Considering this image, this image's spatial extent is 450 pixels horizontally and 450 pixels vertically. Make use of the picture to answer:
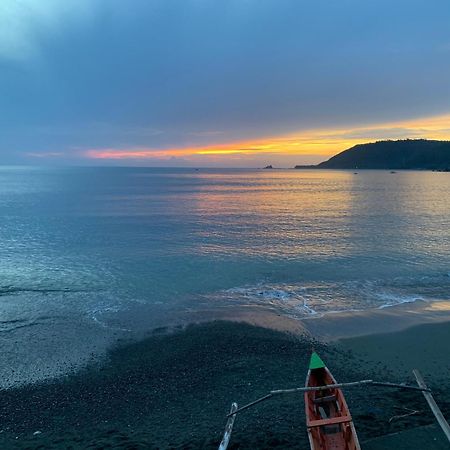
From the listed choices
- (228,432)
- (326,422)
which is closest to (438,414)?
(326,422)

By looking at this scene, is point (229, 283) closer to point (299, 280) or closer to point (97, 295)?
point (299, 280)

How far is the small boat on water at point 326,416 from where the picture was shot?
10250 mm

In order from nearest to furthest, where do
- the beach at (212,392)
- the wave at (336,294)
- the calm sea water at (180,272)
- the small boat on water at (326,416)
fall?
the small boat on water at (326,416)
the beach at (212,392)
the calm sea water at (180,272)
the wave at (336,294)

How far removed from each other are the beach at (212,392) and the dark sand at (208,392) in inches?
1.4

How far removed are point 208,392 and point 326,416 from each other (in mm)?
4236

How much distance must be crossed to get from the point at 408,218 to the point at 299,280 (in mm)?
38456

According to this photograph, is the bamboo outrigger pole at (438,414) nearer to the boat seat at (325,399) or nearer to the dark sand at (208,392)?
the dark sand at (208,392)

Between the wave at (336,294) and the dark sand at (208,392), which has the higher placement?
the dark sand at (208,392)

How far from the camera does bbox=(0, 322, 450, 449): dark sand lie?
11.8 metres

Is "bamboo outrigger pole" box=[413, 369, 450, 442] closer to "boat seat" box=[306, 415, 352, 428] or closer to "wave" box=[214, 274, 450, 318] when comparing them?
"boat seat" box=[306, 415, 352, 428]

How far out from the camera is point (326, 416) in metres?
12.2

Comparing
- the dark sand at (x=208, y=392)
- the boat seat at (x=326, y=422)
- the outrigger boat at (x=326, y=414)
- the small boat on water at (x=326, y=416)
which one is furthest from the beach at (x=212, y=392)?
the boat seat at (x=326, y=422)

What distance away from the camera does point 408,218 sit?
6053 cm

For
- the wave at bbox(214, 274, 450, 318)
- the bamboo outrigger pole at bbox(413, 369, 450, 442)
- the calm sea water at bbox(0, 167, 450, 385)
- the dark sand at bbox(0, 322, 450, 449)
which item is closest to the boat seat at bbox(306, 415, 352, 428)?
the dark sand at bbox(0, 322, 450, 449)
